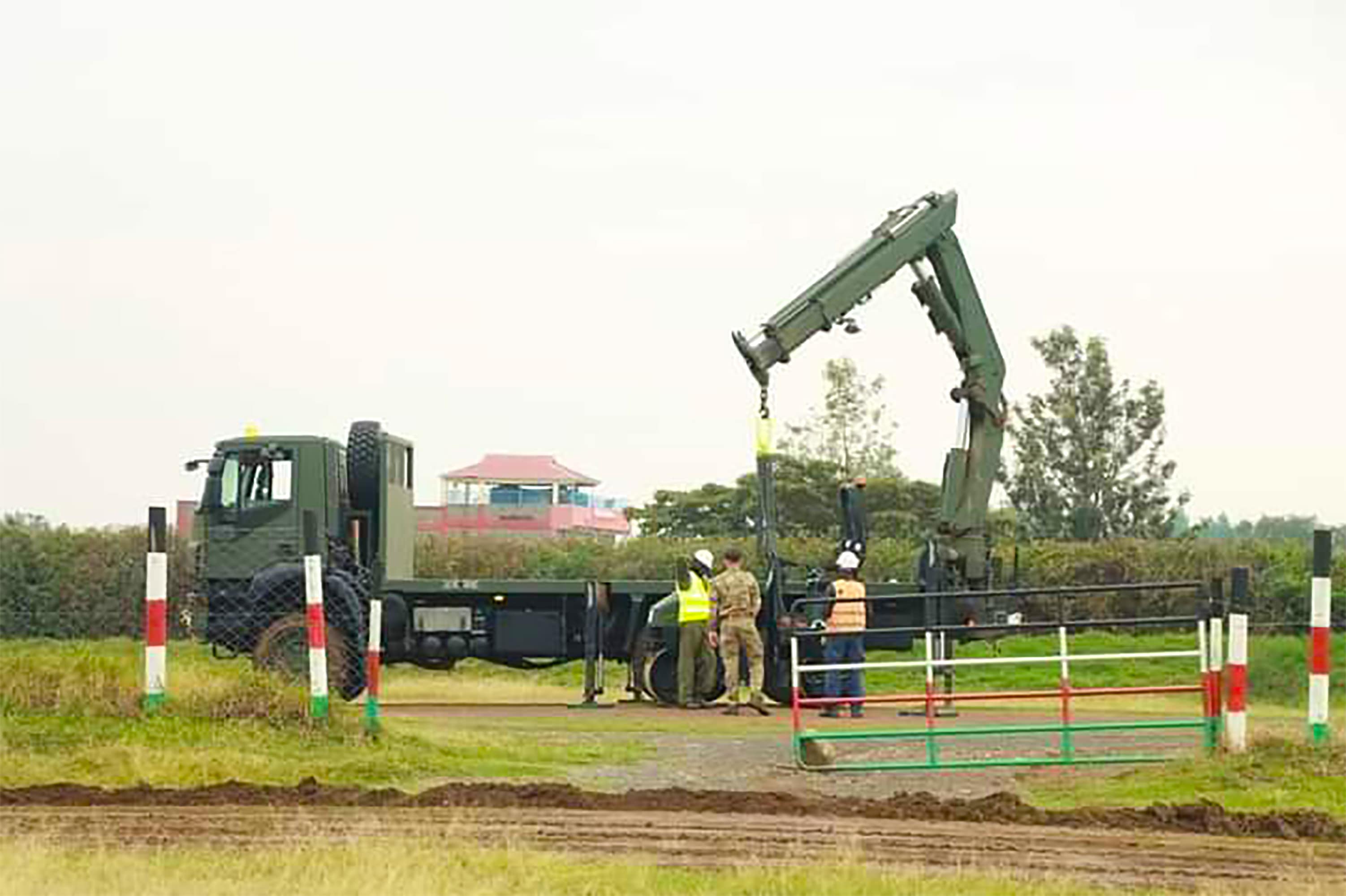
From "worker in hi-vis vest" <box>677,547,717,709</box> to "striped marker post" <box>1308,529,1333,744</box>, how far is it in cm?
1007

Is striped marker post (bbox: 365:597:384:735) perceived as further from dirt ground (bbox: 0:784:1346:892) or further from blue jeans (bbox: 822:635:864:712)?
blue jeans (bbox: 822:635:864:712)

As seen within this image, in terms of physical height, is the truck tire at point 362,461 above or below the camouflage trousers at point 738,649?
above

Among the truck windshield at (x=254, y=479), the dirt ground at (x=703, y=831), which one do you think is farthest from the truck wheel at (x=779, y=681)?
the dirt ground at (x=703, y=831)

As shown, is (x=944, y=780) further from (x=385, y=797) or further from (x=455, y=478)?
(x=455, y=478)

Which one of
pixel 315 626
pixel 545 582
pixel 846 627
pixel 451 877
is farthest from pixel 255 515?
pixel 451 877

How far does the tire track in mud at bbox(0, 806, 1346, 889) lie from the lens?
1094cm

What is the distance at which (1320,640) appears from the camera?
603 inches

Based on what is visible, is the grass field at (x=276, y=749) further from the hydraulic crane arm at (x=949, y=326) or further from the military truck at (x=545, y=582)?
the hydraulic crane arm at (x=949, y=326)

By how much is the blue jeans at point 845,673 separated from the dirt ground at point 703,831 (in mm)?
8640

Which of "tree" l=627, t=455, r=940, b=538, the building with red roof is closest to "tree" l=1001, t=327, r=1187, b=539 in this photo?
"tree" l=627, t=455, r=940, b=538

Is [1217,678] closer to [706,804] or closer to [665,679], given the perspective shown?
[706,804]

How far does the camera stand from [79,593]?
38188 mm

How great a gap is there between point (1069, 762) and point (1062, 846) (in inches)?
180

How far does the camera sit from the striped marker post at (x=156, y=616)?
51.2ft
